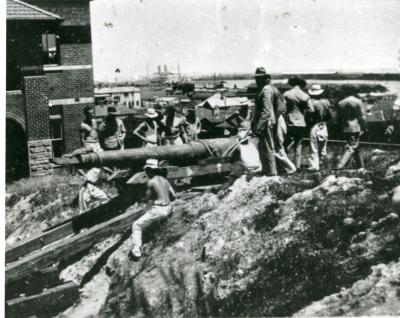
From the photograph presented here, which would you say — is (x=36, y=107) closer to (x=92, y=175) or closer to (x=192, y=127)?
(x=192, y=127)

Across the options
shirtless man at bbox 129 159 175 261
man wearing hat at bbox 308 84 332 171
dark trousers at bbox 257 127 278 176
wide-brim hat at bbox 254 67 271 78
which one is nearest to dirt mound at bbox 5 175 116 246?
shirtless man at bbox 129 159 175 261

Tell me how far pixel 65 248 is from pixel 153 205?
4.67 ft

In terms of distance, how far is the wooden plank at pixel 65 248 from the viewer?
6.52m

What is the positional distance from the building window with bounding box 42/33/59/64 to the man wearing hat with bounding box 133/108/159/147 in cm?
877

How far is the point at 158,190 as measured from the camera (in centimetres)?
735

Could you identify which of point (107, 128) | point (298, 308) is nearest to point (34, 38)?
point (107, 128)

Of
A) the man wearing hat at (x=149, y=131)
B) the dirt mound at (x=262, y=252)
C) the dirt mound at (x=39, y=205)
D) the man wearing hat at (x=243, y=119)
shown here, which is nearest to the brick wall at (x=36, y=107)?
the dirt mound at (x=39, y=205)

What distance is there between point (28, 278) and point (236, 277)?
9.39ft

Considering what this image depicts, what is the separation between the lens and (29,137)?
15.4m

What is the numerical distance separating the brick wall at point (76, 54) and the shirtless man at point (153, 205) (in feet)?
36.9

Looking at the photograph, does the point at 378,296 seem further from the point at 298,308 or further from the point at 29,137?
the point at 29,137

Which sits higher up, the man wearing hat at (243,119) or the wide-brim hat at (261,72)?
the wide-brim hat at (261,72)

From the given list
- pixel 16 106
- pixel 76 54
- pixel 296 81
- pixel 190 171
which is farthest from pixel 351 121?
pixel 76 54

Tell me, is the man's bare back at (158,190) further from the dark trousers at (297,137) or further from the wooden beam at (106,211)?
the dark trousers at (297,137)
